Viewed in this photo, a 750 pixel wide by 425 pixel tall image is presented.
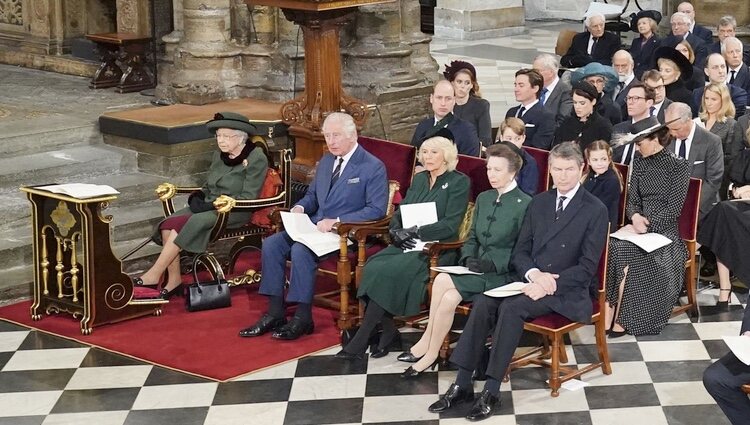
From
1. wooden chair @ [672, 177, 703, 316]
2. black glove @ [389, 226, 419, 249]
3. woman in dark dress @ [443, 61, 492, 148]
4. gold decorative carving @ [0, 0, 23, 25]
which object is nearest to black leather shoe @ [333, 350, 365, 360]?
black glove @ [389, 226, 419, 249]

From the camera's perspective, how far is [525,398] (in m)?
6.93

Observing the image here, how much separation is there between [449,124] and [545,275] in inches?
82.9

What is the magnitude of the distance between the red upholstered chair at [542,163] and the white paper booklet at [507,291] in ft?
5.21

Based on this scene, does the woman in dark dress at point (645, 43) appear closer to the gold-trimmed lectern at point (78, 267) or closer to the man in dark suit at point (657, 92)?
the man in dark suit at point (657, 92)

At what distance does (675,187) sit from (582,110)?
96 centimetres

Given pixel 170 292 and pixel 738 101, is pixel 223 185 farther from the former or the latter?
pixel 738 101

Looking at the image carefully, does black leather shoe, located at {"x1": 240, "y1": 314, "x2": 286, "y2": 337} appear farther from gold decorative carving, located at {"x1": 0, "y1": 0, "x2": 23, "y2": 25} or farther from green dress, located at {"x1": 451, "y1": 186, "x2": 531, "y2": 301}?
gold decorative carving, located at {"x1": 0, "y1": 0, "x2": 23, "y2": 25}

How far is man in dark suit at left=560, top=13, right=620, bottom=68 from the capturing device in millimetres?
13172

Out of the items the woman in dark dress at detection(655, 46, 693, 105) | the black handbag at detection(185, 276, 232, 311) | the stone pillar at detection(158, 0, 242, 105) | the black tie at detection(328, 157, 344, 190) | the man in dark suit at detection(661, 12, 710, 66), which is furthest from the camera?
the man in dark suit at detection(661, 12, 710, 66)

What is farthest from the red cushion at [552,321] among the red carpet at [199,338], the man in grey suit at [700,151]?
the man in grey suit at [700,151]

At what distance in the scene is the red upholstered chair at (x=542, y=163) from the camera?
8461mm

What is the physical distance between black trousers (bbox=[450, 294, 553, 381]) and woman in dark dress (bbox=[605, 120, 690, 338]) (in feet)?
3.67

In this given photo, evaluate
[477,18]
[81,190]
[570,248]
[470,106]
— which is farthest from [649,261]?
[477,18]

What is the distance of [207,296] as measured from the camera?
838 centimetres
